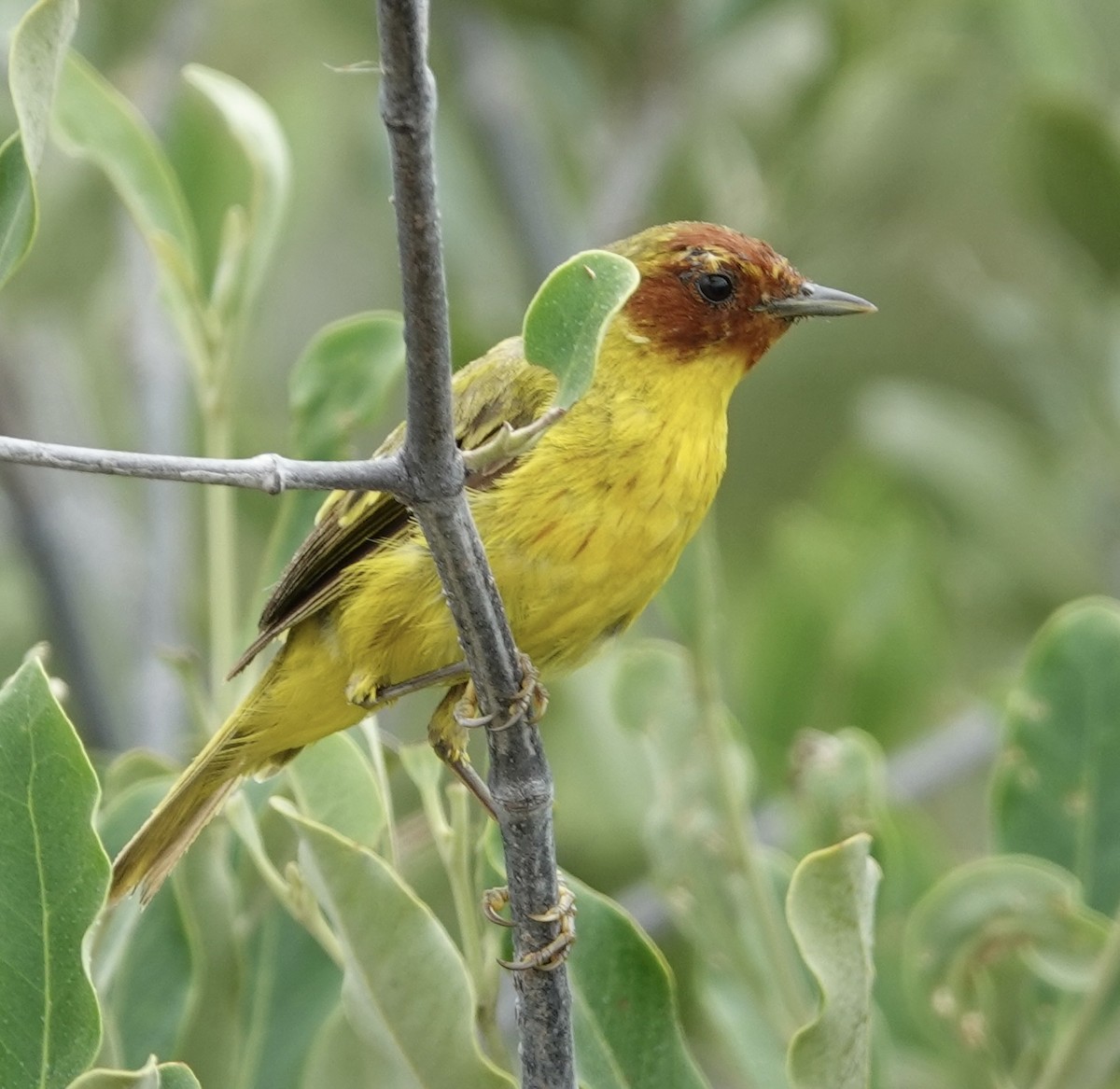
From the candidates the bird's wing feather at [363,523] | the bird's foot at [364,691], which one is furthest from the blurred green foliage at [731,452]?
the bird's foot at [364,691]

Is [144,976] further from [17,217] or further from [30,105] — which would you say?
[30,105]

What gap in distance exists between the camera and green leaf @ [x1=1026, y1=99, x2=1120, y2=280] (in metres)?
5.04

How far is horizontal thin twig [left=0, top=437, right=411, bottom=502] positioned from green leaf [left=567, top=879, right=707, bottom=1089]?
99cm

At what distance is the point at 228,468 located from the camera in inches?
79.8

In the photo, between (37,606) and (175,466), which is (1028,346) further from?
(175,466)

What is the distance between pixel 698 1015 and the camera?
4641mm

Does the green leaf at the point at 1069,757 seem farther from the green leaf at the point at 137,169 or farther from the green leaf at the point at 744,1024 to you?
the green leaf at the point at 137,169

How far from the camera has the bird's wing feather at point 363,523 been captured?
11.4ft

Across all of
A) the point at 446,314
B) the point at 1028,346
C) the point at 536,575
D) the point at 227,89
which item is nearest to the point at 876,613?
the point at 1028,346

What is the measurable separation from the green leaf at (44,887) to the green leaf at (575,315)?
0.73m

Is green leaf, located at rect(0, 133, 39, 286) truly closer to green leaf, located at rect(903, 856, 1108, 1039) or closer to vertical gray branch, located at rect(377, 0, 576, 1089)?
vertical gray branch, located at rect(377, 0, 576, 1089)

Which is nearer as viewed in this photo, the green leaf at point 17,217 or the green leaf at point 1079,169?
the green leaf at point 17,217

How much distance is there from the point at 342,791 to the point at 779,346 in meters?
3.81

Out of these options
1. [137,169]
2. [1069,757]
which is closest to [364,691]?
[137,169]
